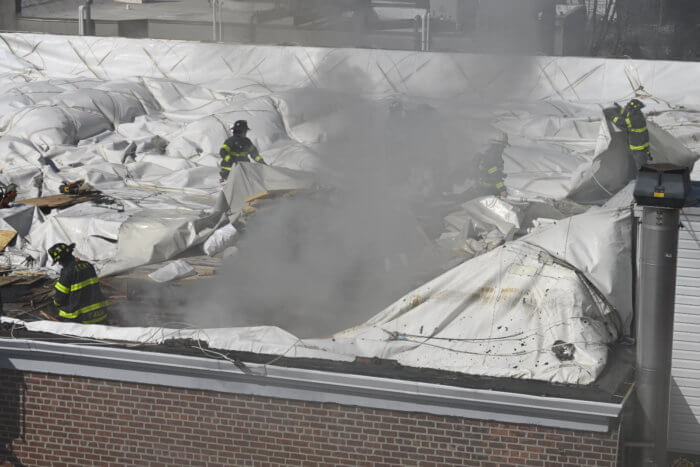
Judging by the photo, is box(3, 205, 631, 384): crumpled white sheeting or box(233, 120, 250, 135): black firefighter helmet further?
box(233, 120, 250, 135): black firefighter helmet

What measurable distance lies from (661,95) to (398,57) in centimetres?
455

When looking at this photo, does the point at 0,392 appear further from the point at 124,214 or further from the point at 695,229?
the point at 695,229

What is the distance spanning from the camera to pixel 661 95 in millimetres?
13750

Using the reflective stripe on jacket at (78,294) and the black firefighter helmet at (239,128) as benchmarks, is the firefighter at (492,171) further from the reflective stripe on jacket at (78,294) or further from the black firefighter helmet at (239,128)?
the reflective stripe on jacket at (78,294)

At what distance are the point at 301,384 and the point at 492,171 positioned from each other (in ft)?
16.2

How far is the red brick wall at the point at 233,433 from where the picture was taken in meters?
5.43

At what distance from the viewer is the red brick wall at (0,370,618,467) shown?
543cm

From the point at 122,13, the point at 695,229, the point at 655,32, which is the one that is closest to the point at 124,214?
the point at 695,229

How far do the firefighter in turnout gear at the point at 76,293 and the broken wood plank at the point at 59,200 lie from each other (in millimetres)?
3019

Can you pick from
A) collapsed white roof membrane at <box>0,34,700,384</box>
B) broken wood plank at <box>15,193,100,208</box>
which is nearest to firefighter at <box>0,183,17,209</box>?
broken wood plank at <box>15,193,100,208</box>

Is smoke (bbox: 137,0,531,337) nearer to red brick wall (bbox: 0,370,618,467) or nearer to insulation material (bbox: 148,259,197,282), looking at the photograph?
insulation material (bbox: 148,259,197,282)

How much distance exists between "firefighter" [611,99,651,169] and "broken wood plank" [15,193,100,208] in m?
6.21

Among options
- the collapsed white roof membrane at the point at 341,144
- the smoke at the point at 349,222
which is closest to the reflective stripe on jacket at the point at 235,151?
the collapsed white roof membrane at the point at 341,144

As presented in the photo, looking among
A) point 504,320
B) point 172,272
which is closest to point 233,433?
point 504,320
